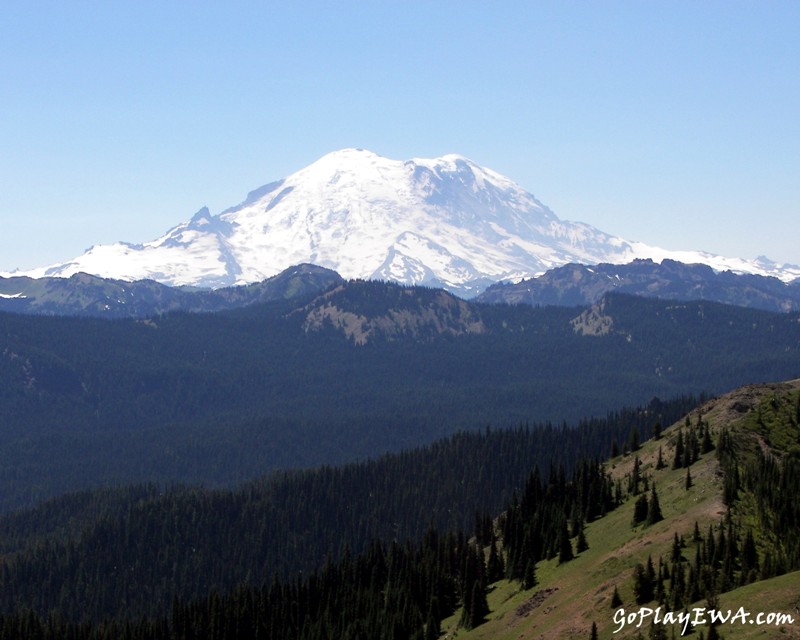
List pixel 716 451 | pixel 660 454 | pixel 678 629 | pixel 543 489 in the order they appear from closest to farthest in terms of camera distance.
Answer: pixel 678 629 → pixel 716 451 → pixel 660 454 → pixel 543 489

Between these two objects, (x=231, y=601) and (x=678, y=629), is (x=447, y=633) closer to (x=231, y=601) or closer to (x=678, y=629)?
(x=231, y=601)

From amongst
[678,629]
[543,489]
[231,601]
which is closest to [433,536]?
[543,489]

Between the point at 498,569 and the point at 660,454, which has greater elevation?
the point at 660,454

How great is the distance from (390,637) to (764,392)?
7765 cm

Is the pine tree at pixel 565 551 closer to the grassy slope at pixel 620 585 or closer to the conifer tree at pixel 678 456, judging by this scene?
the grassy slope at pixel 620 585

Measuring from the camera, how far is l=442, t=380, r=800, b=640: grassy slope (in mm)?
107481

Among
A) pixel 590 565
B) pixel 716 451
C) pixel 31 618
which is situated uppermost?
pixel 716 451

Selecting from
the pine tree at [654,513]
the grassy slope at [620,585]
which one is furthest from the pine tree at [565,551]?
the pine tree at [654,513]

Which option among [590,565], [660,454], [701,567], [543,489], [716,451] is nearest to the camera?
[701,567]

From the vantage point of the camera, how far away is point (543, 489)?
188 m

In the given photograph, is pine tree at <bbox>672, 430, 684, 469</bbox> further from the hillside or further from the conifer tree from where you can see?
the hillside

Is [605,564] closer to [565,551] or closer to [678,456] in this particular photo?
[565,551]

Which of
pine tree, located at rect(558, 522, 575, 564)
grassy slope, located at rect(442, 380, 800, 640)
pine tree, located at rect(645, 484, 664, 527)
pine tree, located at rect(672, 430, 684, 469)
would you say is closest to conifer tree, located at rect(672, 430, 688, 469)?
pine tree, located at rect(672, 430, 684, 469)

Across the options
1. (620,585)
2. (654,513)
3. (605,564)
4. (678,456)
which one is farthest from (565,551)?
(620,585)
